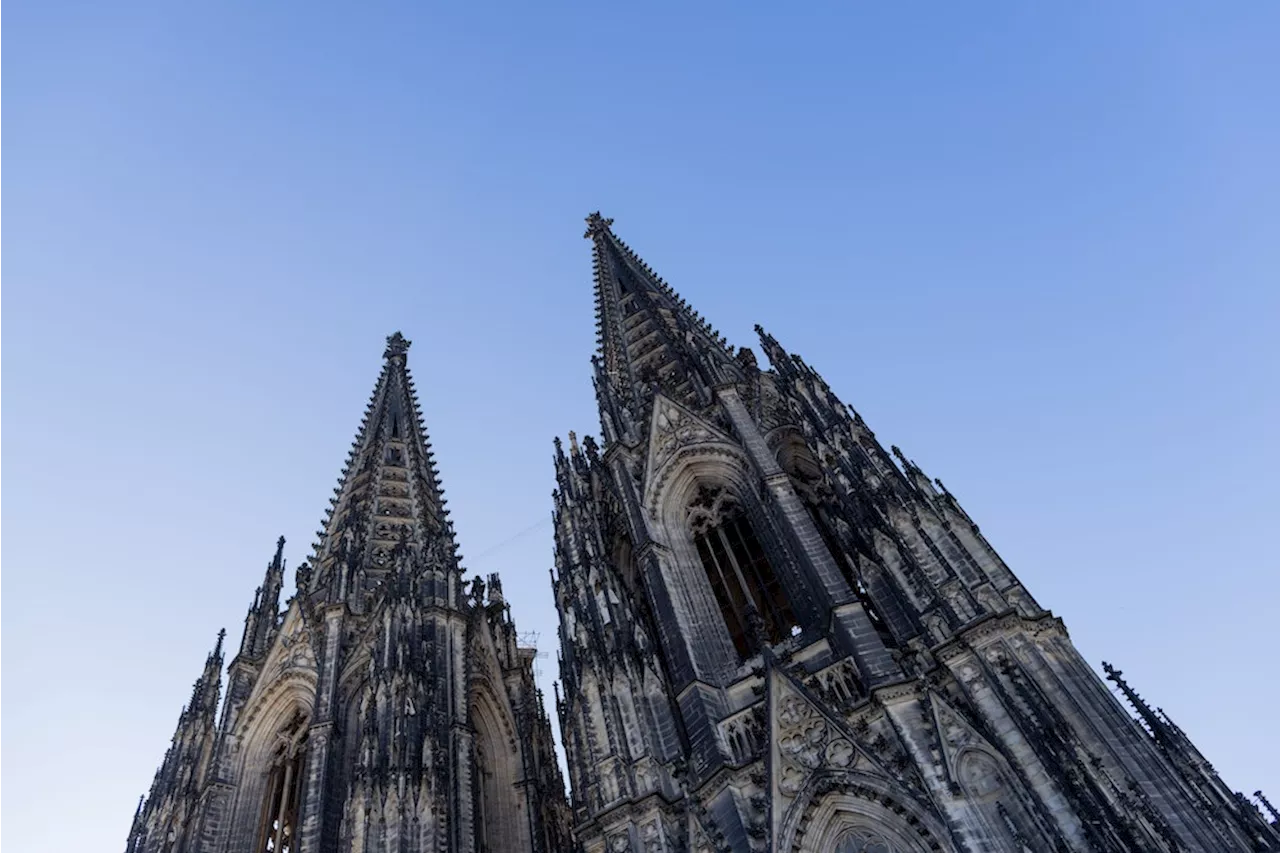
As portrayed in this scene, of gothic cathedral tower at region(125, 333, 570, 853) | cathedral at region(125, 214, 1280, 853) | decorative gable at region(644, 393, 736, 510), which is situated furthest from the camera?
decorative gable at region(644, 393, 736, 510)

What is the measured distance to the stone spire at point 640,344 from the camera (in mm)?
30022

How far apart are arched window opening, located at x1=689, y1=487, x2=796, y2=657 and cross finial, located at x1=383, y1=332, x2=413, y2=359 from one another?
34.7m

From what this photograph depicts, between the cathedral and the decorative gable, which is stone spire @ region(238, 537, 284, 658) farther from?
the decorative gable

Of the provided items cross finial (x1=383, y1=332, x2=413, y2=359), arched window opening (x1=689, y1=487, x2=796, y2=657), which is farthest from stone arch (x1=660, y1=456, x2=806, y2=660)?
cross finial (x1=383, y1=332, x2=413, y2=359)

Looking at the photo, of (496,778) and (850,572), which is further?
(496,778)

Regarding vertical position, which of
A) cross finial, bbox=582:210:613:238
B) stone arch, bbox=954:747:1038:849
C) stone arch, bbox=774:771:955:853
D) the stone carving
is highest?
cross finial, bbox=582:210:613:238

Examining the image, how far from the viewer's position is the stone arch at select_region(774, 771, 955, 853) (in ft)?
52.2

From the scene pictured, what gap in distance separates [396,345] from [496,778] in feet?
110

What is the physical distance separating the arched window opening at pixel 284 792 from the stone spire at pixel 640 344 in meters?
13.5

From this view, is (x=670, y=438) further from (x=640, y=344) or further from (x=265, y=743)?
(x=265, y=743)

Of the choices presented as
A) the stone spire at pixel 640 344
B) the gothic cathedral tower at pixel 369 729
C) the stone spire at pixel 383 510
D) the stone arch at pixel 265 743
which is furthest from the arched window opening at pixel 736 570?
the stone arch at pixel 265 743

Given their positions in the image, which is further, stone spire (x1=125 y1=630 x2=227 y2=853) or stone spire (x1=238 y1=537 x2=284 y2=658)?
stone spire (x1=238 y1=537 x2=284 y2=658)

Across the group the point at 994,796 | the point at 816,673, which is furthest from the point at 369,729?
the point at 994,796

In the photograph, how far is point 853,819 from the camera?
16.8m
